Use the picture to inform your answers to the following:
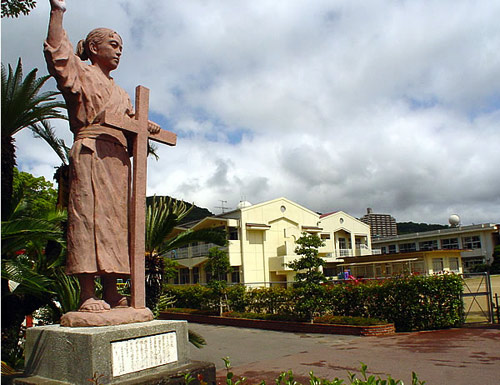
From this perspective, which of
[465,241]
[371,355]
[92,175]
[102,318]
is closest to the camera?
[102,318]

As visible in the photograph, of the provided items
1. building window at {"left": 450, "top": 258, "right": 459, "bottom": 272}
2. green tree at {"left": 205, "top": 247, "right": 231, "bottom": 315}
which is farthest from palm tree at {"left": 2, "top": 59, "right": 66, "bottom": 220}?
building window at {"left": 450, "top": 258, "right": 459, "bottom": 272}

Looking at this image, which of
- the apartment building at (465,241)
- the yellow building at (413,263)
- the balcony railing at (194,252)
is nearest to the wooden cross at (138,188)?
the balcony railing at (194,252)

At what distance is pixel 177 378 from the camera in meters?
3.69

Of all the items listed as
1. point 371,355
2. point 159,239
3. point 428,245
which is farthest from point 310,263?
point 428,245

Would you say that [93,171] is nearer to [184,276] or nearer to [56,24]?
[56,24]

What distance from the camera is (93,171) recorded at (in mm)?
4012

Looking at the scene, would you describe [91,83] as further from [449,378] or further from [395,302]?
[395,302]

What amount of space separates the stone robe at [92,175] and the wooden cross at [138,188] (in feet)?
0.28

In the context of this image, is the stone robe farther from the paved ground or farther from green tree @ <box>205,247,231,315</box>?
green tree @ <box>205,247,231,315</box>

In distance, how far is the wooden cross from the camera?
160 inches

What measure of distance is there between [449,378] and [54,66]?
700 cm

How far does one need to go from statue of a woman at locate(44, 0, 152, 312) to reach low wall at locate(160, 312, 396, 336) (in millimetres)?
9818

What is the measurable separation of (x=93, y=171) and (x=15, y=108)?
241 inches

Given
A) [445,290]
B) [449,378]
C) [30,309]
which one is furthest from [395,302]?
[30,309]
